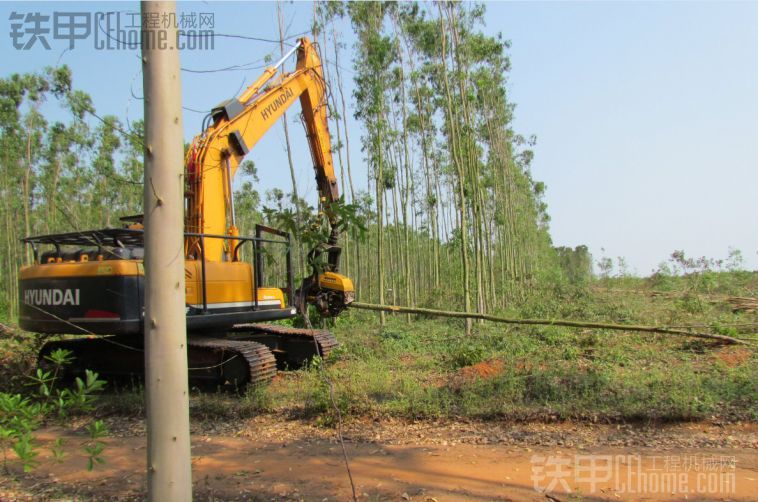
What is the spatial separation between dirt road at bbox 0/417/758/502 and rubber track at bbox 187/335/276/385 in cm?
120

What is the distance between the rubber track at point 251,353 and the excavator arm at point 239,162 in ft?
2.96

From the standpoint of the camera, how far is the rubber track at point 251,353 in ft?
23.1

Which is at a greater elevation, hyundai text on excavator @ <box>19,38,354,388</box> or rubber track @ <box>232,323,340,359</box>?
hyundai text on excavator @ <box>19,38,354,388</box>

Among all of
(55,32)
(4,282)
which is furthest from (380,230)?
(4,282)

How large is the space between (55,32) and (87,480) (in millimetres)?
3499

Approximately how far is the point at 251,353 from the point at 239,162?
2821mm

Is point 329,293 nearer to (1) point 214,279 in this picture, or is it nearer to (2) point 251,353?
(2) point 251,353

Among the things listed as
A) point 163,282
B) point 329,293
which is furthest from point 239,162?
point 163,282

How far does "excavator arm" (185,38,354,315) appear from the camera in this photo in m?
7.12

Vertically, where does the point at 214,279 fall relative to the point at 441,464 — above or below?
above

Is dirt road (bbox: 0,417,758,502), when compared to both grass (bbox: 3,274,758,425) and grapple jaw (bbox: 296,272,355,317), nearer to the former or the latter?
grass (bbox: 3,274,758,425)

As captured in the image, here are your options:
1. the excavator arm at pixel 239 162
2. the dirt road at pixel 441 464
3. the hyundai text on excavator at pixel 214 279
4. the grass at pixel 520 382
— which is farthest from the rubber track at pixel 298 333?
the dirt road at pixel 441 464

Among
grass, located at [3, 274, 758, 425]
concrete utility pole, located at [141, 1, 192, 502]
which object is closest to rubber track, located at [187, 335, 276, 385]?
grass, located at [3, 274, 758, 425]

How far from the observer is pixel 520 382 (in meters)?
6.38
